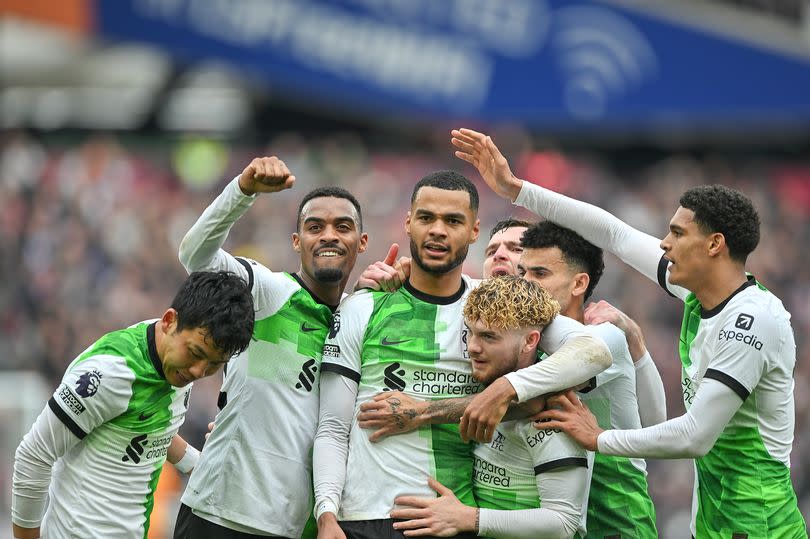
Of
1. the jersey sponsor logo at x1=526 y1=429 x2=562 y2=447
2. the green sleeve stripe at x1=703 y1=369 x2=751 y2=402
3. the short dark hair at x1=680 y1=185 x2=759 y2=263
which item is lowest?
the jersey sponsor logo at x1=526 y1=429 x2=562 y2=447

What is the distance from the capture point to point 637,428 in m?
5.46

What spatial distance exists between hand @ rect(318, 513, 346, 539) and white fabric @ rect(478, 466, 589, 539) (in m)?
0.58

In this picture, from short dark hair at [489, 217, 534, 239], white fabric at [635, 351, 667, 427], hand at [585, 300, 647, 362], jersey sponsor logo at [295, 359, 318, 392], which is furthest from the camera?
short dark hair at [489, 217, 534, 239]

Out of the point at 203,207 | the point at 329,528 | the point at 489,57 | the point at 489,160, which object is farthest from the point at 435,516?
the point at 489,57

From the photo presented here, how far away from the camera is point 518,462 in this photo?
4.98 m

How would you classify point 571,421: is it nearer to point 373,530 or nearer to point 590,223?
point 373,530

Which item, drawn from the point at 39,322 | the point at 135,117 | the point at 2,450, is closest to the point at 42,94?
the point at 135,117

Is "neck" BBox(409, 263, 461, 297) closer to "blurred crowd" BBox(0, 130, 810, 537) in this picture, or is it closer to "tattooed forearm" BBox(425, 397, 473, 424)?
"tattooed forearm" BBox(425, 397, 473, 424)

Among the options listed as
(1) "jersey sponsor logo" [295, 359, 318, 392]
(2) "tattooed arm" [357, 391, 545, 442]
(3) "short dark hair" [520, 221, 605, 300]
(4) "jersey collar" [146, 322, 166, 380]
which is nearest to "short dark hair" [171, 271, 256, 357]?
(4) "jersey collar" [146, 322, 166, 380]

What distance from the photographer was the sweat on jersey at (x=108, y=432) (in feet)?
15.9

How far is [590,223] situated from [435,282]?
97 cm

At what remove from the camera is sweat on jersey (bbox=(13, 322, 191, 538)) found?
4.85 metres

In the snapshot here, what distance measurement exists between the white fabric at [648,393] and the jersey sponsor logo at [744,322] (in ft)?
2.76

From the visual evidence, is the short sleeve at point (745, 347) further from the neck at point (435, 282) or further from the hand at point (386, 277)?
the hand at point (386, 277)
